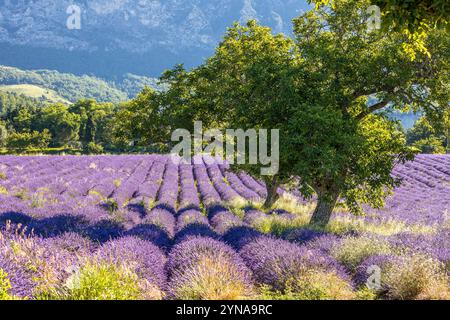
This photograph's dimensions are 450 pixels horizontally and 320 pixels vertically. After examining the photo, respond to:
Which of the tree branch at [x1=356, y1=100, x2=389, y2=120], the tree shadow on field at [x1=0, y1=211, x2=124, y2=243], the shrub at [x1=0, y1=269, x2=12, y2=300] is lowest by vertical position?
the tree shadow on field at [x1=0, y1=211, x2=124, y2=243]

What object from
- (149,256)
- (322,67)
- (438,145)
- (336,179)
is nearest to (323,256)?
(149,256)

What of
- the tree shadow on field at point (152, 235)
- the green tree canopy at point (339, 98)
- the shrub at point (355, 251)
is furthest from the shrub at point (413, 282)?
the tree shadow on field at point (152, 235)

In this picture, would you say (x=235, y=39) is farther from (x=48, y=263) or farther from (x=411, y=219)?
(x=48, y=263)

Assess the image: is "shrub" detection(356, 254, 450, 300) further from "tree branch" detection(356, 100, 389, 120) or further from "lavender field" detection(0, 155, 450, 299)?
"tree branch" detection(356, 100, 389, 120)

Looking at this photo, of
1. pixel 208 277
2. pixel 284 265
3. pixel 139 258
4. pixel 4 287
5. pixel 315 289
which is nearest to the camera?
pixel 4 287

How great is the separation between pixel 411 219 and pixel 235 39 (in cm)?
954

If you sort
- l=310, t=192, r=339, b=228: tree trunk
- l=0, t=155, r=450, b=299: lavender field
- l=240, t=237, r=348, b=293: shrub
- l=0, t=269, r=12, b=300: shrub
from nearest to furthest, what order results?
l=0, t=269, r=12, b=300: shrub, l=0, t=155, r=450, b=299: lavender field, l=240, t=237, r=348, b=293: shrub, l=310, t=192, r=339, b=228: tree trunk

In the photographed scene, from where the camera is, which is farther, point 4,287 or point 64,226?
point 64,226

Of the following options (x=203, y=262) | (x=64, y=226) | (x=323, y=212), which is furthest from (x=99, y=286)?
(x=323, y=212)

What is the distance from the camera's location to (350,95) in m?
10.5

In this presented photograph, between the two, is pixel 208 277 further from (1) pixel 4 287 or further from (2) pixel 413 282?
(2) pixel 413 282

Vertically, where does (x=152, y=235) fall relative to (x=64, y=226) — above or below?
below

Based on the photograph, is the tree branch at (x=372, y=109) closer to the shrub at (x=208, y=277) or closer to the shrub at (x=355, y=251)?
the shrub at (x=355, y=251)

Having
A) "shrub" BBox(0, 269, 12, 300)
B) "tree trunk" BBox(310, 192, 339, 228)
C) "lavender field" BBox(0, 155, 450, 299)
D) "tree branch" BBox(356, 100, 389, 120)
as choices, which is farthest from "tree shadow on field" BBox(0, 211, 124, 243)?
"tree branch" BBox(356, 100, 389, 120)
